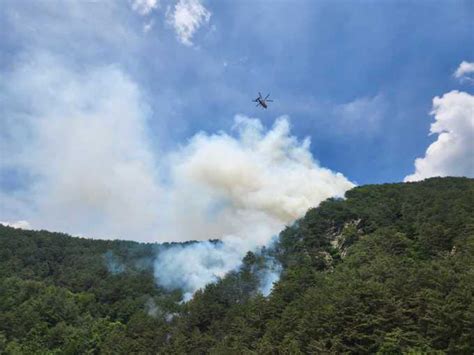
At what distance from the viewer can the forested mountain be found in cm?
4606

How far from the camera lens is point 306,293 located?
220ft

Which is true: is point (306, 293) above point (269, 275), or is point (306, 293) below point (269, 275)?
below

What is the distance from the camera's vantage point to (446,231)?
70.8m

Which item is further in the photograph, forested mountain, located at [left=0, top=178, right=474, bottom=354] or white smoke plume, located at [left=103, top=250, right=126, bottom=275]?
white smoke plume, located at [left=103, top=250, right=126, bottom=275]

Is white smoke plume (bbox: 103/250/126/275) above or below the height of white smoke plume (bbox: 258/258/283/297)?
above

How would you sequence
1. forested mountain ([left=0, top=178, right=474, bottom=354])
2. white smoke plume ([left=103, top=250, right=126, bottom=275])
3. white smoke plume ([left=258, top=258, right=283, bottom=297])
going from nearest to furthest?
forested mountain ([left=0, top=178, right=474, bottom=354]) < white smoke plume ([left=258, top=258, right=283, bottom=297]) < white smoke plume ([left=103, top=250, right=126, bottom=275])

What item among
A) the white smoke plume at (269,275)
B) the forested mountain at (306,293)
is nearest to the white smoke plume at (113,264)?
the forested mountain at (306,293)

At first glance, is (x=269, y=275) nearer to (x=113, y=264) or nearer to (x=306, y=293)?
(x=306, y=293)

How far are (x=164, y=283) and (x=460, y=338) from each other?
107m

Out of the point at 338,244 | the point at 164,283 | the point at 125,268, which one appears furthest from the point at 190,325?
the point at 125,268

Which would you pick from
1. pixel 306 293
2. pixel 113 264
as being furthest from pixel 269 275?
pixel 113 264

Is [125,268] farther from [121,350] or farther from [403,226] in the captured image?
[403,226]

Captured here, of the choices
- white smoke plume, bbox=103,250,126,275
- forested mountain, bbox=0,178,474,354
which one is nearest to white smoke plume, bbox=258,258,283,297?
forested mountain, bbox=0,178,474,354

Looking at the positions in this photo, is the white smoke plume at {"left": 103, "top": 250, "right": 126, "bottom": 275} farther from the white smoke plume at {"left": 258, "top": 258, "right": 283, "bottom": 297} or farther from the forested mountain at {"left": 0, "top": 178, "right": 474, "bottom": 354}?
the white smoke plume at {"left": 258, "top": 258, "right": 283, "bottom": 297}
